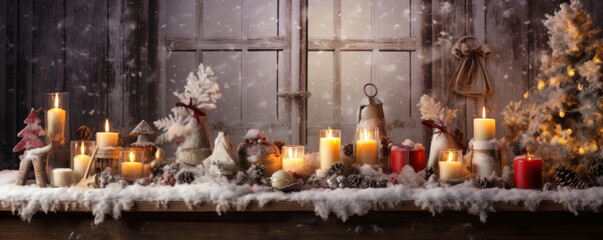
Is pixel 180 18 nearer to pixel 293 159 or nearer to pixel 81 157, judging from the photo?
pixel 81 157

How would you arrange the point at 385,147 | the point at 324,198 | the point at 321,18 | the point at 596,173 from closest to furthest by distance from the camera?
the point at 324,198, the point at 596,173, the point at 385,147, the point at 321,18

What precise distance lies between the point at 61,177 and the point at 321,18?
6.49ft

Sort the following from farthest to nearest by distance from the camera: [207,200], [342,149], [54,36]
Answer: [54,36]
[342,149]
[207,200]

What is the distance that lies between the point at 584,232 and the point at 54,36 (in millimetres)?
2853

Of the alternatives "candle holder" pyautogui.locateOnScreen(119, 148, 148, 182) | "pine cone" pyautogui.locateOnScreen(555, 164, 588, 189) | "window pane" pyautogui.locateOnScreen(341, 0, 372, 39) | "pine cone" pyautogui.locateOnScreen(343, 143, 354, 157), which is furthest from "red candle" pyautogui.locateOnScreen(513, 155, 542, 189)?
"window pane" pyautogui.locateOnScreen(341, 0, 372, 39)

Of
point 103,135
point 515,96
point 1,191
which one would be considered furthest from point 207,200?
point 515,96

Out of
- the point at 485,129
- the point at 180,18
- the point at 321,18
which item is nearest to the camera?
the point at 485,129

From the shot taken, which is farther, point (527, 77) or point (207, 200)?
point (527, 77)

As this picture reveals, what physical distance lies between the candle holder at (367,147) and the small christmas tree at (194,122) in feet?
1.84

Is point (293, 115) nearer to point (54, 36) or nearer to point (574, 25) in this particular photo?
point (54, 36)

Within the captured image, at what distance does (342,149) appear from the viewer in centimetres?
208

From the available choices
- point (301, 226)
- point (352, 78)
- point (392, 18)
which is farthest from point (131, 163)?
point (392, 18)

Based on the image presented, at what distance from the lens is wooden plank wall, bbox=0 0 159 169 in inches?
119

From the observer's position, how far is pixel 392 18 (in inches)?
130
